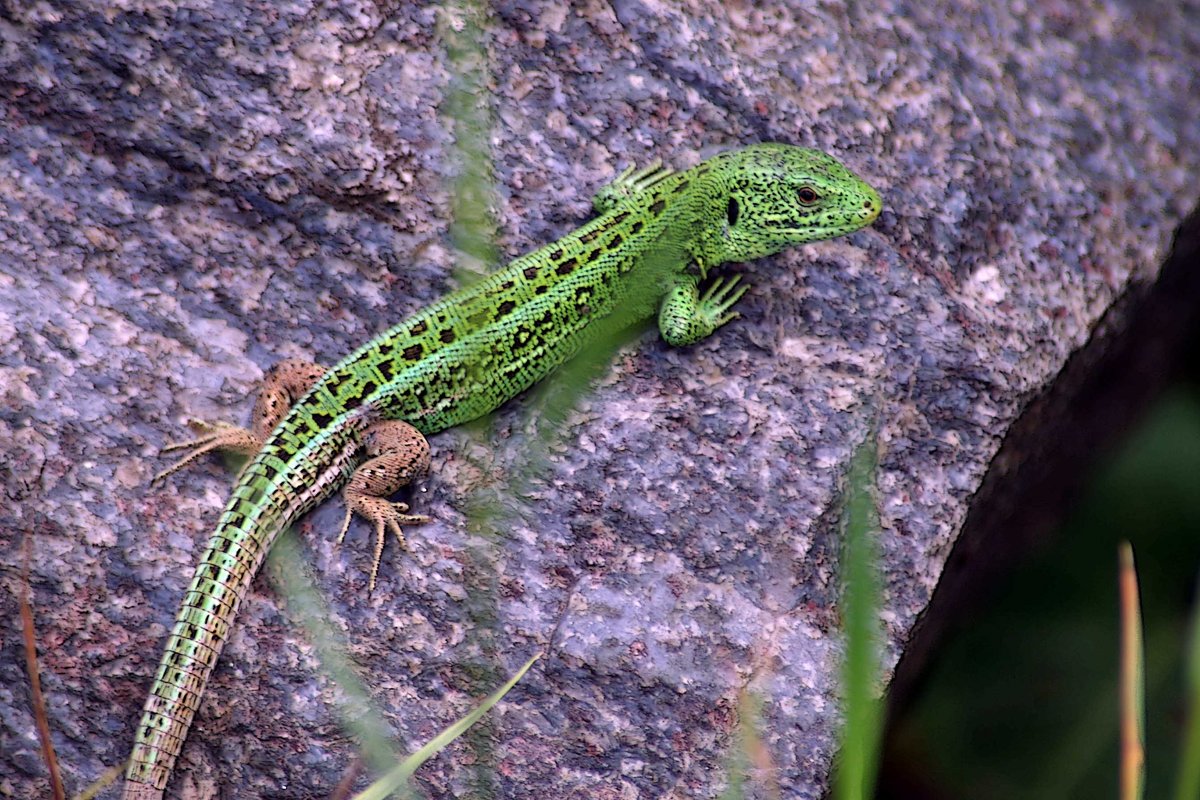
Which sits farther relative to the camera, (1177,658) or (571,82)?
(1177,658)

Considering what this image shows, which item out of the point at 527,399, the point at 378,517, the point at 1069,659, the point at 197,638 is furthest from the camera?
the point at 1069,659

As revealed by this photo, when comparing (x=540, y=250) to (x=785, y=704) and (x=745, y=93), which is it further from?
(x=785, y=704)

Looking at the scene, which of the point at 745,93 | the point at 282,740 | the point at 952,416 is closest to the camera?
the point at 282,740

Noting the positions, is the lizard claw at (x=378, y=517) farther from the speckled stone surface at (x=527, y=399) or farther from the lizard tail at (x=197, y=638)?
the lizard tail at (x=197, y=638)

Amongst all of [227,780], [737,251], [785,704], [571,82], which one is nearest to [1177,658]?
[785,704]

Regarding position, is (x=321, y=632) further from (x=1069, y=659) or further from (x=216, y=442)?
(x=1069, y=659)

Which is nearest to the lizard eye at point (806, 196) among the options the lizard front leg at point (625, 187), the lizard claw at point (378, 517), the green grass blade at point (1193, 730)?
the lizard front leg at point (625, 187)

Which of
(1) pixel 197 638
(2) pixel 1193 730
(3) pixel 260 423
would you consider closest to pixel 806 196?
(3) pixel 260 423
